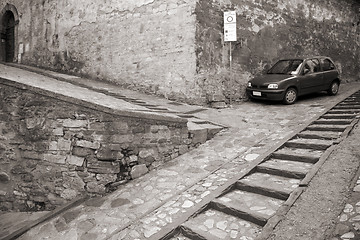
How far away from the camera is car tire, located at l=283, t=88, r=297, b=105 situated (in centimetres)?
766

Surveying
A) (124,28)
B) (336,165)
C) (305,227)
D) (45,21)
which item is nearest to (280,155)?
(336,165)

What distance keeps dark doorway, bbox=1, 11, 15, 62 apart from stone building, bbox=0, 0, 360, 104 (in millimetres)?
1584

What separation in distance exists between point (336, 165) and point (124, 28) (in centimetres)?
766

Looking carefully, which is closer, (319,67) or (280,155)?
(280,155)

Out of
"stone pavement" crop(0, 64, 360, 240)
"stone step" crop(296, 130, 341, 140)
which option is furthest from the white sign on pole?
"stone step" crop(296, 130, 341, 140)

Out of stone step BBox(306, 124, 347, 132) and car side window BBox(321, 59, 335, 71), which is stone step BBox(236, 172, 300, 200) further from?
car side window BBox(321, 59, 335, 71)

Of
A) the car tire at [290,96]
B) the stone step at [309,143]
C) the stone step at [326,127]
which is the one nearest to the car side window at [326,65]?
the car tire at [290,96]

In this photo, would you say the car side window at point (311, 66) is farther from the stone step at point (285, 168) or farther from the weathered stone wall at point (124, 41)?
the stone step at point (285, 168)

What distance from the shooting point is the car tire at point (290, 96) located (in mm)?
7660

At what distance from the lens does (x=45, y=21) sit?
35.8ft

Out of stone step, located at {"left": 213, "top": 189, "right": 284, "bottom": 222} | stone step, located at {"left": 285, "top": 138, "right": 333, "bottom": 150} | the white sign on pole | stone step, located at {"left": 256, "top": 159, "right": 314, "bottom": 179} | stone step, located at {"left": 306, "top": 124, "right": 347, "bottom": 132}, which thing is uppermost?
the white sign on pole

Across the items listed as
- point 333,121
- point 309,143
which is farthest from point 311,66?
point 309,143

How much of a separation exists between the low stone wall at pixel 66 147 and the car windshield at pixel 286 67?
5011 mm

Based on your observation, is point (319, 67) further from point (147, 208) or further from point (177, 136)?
point (147, 208)
